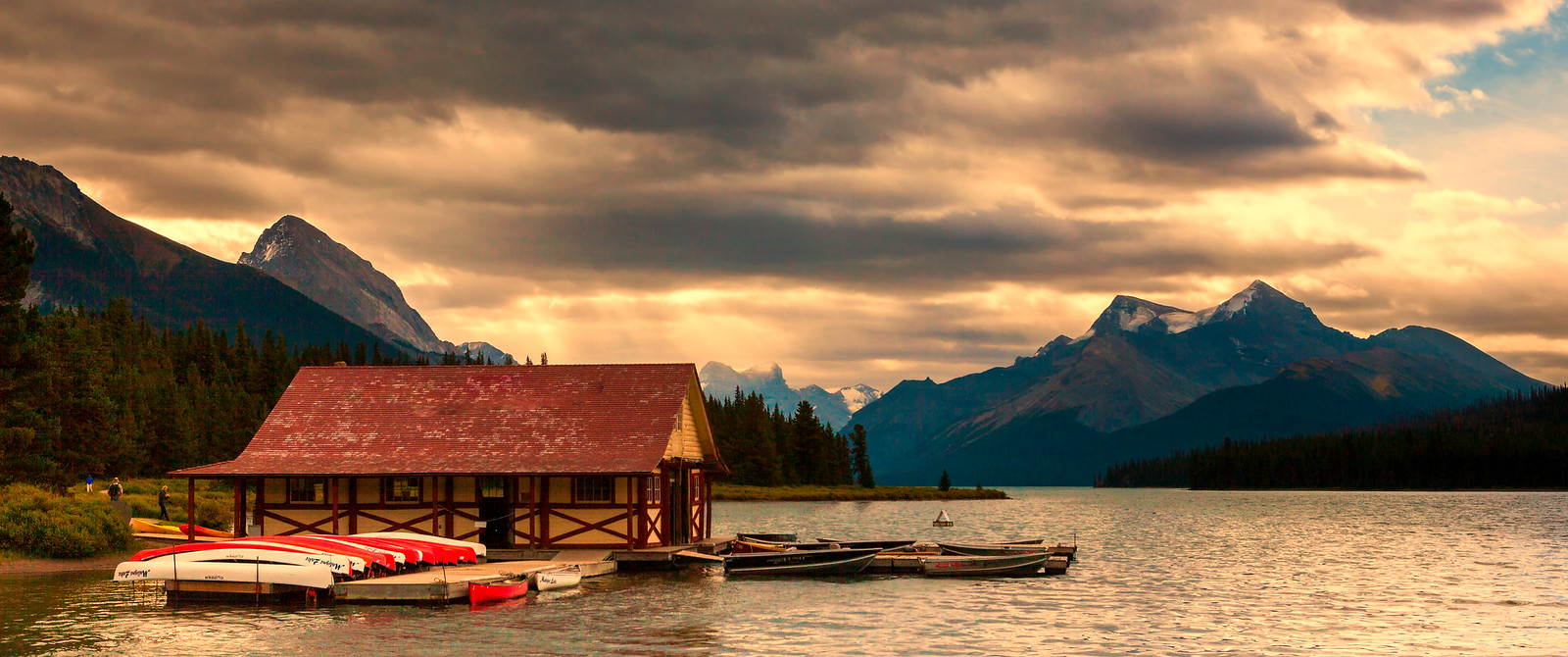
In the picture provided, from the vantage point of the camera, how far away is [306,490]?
4856 centimetres

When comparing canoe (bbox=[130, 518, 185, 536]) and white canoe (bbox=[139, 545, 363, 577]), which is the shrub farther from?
white canoe (bbox=[139, 545, 363, 577])

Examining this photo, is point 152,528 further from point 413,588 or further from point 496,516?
point 413,588

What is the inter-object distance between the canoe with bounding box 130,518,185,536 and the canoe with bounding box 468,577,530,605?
22.7 meters

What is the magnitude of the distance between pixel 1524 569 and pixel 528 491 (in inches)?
1707

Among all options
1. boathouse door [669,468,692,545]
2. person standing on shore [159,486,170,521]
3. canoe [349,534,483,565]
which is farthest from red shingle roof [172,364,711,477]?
person standing on shore [159,486,170,521]

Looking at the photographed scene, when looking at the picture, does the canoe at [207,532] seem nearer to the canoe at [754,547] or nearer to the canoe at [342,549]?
the canoe at [342,549]

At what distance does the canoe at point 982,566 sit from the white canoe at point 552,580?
1521 cm

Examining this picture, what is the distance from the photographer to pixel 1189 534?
85.1 meters

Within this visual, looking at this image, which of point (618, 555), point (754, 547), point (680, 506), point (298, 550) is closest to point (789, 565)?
point (754, 547)

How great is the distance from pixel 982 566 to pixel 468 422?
71.8 feet

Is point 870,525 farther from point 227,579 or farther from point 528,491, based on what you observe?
point 227,579

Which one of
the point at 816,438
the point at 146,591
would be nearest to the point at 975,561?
the point at 146,591

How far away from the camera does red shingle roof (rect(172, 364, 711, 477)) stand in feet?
153

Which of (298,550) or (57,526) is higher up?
(57,526)
